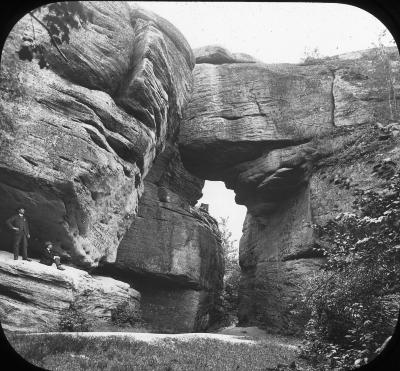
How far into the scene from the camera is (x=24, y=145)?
1336 cm

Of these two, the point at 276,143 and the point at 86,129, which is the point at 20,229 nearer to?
the point at 86,129

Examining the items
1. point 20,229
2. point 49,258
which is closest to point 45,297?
point 49,258

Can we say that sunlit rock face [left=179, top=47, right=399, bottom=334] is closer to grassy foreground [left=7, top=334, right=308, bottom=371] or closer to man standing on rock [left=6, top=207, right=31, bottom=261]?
grassy foreground [left=7, top=334, right=308, bottom=371]

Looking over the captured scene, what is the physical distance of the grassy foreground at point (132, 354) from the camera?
315 inches

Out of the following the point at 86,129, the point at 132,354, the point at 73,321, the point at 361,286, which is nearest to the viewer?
the point at 361,286

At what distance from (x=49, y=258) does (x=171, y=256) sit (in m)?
8.17

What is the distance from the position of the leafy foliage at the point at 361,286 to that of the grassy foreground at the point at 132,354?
5.29ft

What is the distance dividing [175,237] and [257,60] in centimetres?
1495

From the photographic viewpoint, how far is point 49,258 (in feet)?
43.4

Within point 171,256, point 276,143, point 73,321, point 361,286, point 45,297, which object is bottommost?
point 73,321

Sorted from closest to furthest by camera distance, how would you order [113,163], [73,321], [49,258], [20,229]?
[73,321] → [20,229] → [49,258] → [113,163]

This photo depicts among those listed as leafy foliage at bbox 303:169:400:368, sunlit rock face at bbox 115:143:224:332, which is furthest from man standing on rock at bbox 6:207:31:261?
leafy foliage at bbox 303:169:400:368

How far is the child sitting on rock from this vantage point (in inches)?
516

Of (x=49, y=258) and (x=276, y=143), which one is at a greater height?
(x=276, y=143)
